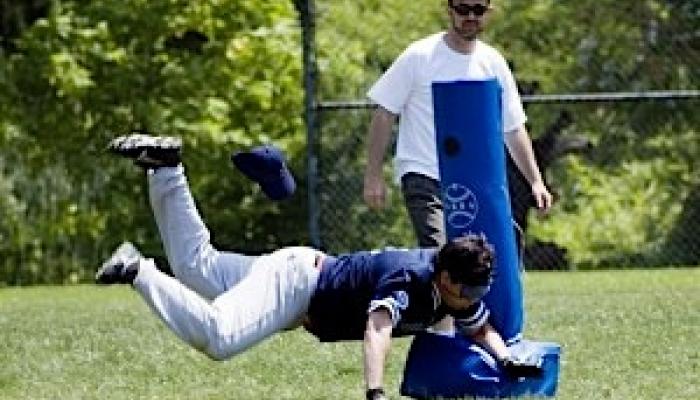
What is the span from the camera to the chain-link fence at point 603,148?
17.6m

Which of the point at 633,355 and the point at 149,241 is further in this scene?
the point at 149,241

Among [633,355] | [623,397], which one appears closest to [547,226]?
[633,355]

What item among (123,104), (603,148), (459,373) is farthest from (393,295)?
(603,148)

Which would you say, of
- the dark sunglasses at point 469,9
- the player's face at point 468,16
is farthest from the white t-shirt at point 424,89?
the dark sunglasses at point 469,9

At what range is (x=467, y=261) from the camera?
6.91 meters

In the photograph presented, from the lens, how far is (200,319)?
23.3 feet

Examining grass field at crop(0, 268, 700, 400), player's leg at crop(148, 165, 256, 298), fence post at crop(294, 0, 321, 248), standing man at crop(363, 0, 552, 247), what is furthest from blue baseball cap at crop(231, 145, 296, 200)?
fence post at crop(294, 0, 321, 248)

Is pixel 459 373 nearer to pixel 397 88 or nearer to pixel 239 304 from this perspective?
pixel 239 304

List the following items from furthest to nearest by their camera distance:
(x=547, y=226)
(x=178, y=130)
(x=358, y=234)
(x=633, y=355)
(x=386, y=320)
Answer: (x=547, y=226) → (x=178, y=130) → (x=358, y=234) → (x=633, y=355) → (x=386, y=320)

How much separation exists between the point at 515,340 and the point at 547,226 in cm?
1228

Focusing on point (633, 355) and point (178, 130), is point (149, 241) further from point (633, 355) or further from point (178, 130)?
point (633, 355)

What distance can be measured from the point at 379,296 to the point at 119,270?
0.92 m

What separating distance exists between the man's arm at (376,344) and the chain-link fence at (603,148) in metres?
10.1

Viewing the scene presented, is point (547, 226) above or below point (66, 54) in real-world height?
below
